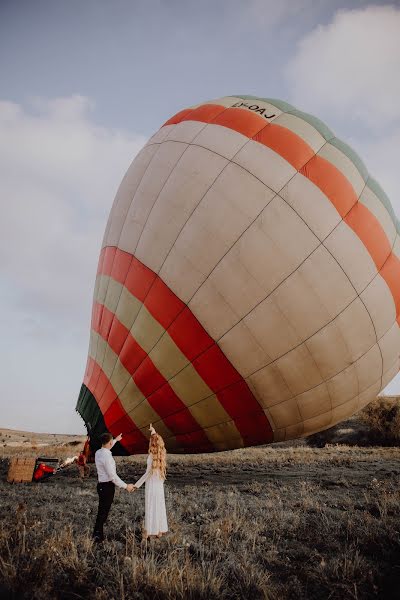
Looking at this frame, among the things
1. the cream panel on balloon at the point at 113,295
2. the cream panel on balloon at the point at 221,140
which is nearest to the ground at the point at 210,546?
the cream panel on balloon at the point at 113,295

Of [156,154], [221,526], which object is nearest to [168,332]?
[221,526]

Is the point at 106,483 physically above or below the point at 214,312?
below

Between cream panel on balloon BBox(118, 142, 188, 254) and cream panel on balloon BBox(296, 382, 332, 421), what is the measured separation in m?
3.61

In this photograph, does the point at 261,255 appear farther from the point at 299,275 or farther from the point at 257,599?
the point at 257,599

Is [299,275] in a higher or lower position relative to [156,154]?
lower

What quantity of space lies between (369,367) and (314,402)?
107 cm

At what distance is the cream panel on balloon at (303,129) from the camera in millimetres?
5906

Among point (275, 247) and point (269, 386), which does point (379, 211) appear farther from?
point (269, 386)

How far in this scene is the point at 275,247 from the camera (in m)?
5.22

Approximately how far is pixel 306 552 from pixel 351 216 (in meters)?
4.34

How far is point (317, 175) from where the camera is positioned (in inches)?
219

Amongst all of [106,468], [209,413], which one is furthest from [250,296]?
[106,468]

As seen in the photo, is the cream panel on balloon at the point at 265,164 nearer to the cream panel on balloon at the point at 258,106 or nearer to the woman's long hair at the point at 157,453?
the cream panel on balloon at the point at 258,106

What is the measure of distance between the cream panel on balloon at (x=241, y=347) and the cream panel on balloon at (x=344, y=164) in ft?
9.20
